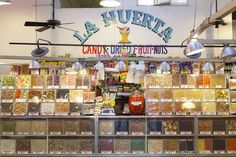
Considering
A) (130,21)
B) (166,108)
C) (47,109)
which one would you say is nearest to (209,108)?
(166,108)

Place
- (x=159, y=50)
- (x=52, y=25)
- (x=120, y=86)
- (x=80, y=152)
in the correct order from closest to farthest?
1. (x=80, y=152)
2. (x=52, y=25)
3. (x=120, y=86)
4. (x=159, y=50)

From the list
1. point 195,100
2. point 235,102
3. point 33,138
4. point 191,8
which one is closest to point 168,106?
point 195,100

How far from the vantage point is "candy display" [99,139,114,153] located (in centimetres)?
791

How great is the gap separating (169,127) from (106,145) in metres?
1.40

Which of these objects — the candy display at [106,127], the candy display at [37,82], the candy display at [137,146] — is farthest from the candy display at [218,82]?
the candy display at [37,82]

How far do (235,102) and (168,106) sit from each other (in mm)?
1454

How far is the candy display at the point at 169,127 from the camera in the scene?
26.0 feet

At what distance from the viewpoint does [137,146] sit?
7.91 metres

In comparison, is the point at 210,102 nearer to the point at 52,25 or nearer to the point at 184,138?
the point at 184,138

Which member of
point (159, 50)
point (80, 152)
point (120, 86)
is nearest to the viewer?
point (80, 152)

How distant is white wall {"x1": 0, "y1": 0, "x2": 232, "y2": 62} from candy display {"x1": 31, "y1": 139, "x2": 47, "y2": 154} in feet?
12.4

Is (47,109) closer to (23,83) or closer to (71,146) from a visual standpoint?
(23,83)

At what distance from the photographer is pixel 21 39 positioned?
37.1ft

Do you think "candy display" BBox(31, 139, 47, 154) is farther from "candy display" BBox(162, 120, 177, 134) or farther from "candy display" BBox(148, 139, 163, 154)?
"candy display" BBox(162, 120, 177, 134)
